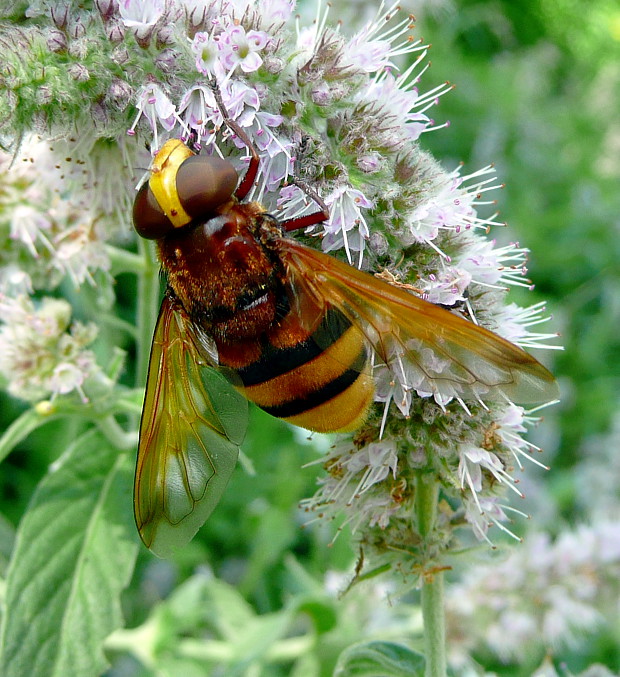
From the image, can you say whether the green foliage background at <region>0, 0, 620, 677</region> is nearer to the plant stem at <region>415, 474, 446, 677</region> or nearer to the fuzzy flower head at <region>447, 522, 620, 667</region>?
the plant stem at <region>415, 474, 446, 677</region>

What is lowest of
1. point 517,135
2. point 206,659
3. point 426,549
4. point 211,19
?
point 517,135

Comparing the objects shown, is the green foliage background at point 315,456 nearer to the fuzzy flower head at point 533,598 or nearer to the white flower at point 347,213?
the fuzzy flower head at point 533,598

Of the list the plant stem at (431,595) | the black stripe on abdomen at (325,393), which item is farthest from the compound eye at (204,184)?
the plant stem at (431,595)

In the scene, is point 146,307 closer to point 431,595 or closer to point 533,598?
point 431,595

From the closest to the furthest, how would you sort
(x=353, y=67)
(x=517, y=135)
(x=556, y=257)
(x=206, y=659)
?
1. (x=353, y=67)
2. (x=206, y=659)
3. (x=556, y=257)
4. (x=517, y=135)

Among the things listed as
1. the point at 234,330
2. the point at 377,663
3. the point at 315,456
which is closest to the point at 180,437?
the point at 234,330

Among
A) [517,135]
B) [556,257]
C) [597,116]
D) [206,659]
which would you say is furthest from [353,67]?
[597,116]

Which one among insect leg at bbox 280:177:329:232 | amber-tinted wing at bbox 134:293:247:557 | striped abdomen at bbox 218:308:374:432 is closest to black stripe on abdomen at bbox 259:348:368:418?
striped abdomen at bbox 218:308:374:432

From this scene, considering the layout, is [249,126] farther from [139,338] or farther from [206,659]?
[206,659]
